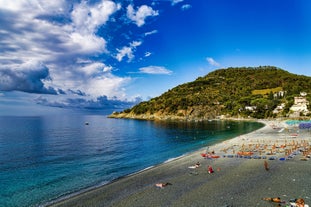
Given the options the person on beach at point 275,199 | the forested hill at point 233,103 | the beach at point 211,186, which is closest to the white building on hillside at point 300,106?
the forested hill at point 233,103

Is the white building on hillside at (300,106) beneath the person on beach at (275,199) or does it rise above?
above

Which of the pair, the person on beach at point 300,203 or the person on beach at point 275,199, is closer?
the person on beach at point 300,203

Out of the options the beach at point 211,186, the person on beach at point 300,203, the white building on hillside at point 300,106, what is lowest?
the beach at point 211,186

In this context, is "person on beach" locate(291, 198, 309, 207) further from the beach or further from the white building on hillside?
the white building on hillside

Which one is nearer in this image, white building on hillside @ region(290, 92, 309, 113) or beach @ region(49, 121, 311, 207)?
beach @ region(49, 121, 311, 207)

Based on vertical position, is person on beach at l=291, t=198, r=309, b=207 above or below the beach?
above

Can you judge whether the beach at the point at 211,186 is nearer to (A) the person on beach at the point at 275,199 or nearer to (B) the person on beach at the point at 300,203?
(A) the person on beach at the point at 275,199

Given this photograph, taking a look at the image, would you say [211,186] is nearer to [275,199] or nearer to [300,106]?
[275,199]

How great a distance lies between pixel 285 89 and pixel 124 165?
169661 millimetres

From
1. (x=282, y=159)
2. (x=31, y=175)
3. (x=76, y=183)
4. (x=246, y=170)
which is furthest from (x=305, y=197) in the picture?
(x=31, y=175)

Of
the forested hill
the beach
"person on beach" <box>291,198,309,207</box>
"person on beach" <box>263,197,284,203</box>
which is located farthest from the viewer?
the forested hill

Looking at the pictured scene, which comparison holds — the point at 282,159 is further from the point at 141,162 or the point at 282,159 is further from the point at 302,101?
the point at 302,101

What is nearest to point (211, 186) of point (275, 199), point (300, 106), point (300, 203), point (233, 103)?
point (275, 199)

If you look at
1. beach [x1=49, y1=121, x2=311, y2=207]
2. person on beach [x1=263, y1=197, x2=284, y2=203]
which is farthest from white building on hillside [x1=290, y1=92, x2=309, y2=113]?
person on beach [x1=263, y1=197, x2=284, y2=203]
